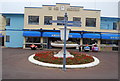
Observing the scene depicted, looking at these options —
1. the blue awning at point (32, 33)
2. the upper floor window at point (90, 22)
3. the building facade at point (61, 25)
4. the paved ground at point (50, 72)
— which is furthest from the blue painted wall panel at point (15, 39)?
Result: the paved ground at point (50, 72)

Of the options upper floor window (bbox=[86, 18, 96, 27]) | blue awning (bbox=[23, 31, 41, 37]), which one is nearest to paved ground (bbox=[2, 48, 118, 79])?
blue awning (bbox=[23, 31, 41, 37])

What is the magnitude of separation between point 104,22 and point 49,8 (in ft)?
38.4

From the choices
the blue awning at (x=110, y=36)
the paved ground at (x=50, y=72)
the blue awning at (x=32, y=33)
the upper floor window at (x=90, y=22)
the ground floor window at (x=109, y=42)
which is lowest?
the paved ground at (x=50, y=72)

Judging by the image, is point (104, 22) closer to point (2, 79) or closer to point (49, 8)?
point (49, 8)

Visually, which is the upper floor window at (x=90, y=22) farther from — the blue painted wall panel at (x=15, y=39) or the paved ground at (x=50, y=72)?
the paved ground at (x=50, y=72)

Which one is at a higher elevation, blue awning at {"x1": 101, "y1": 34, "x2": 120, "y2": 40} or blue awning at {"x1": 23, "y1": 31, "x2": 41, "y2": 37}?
blue awning at {"x1": 23, "y1": 31, "x2": 41, "y2": 37}

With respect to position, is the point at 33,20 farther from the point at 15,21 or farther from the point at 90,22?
the point at 90,22

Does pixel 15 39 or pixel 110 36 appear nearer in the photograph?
pixel 110 36

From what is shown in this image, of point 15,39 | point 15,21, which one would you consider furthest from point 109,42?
point 15,21

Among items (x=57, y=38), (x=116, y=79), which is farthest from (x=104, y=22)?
(x=116, y=79)

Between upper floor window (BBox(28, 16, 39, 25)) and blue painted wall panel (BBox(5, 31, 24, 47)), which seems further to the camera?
blue painted wall panel (BBox(5, 31, 24, 47))

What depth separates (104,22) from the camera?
22547 mm

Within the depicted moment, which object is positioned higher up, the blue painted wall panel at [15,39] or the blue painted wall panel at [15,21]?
the blue painted wall panel at [15,21]

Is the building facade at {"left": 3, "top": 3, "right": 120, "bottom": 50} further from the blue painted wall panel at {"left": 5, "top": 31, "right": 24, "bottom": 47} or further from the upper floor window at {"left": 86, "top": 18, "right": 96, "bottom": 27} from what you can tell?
the blue painted wall panel at {"left": 5, "top": 31, "right": 24, "bottom": 47}
